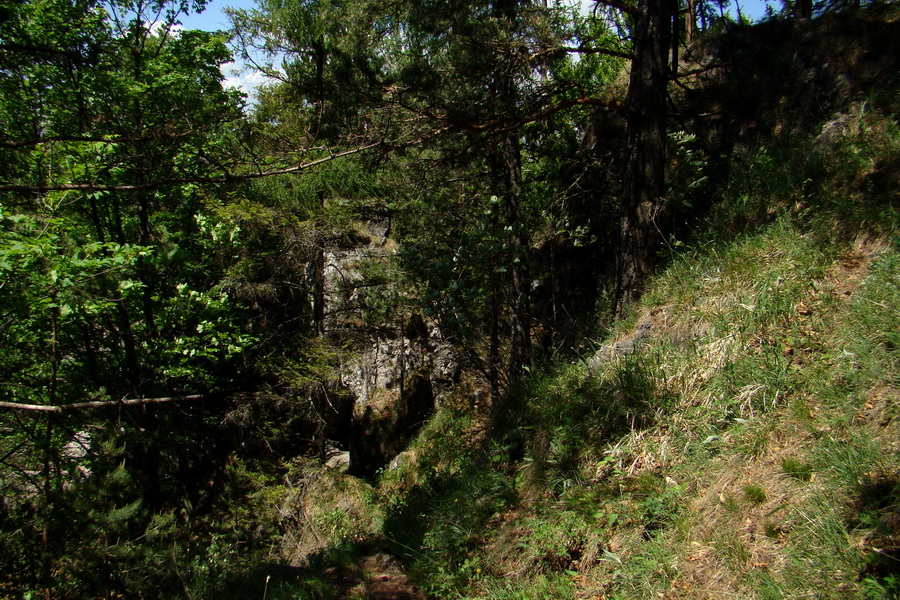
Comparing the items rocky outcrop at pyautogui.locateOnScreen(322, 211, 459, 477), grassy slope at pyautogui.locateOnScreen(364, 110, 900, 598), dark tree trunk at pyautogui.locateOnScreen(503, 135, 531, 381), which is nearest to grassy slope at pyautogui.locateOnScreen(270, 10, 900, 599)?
grassy slope at pyautogui.locateOnScreen(364, 110, 900, 598)

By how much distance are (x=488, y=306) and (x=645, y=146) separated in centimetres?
393

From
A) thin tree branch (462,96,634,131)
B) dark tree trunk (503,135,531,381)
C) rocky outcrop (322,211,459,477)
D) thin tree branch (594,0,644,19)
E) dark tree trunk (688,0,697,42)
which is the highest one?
dark tree trunk (688,0,697,42)

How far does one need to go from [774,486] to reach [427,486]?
4.79 m

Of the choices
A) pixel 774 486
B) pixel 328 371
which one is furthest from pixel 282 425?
pixel 774 486

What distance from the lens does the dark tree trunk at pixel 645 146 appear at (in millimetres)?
5883

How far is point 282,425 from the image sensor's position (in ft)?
38.1

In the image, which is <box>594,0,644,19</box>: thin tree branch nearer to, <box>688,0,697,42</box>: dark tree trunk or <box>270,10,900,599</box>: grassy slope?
<box>270,10,900,599</box>: grassy slope

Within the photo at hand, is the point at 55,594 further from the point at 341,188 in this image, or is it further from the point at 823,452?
the point at 341,188

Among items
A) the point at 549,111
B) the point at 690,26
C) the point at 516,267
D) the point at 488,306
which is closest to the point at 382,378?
the point at 488,306

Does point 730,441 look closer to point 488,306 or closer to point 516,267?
point 516,267

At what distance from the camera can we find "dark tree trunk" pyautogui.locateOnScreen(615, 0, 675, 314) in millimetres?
5883

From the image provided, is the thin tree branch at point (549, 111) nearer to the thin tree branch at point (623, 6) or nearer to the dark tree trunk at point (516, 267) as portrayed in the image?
the thin tree branch at point (623, 6)

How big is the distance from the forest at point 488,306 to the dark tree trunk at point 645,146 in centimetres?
4

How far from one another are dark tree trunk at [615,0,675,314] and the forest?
40 millimetres
